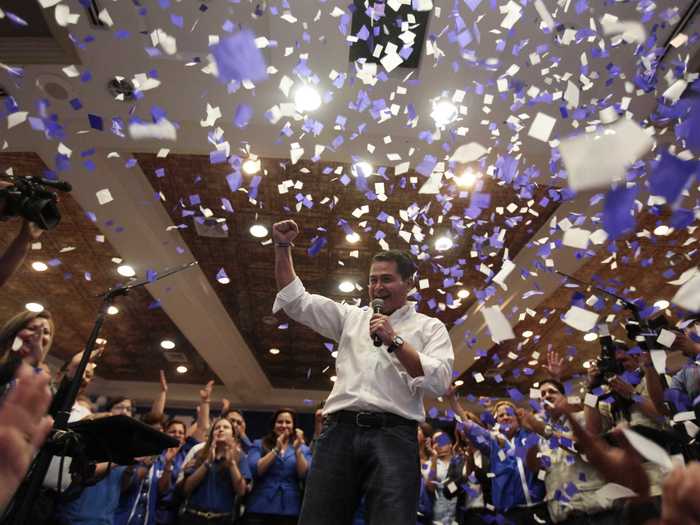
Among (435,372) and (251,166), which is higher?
(251,166)

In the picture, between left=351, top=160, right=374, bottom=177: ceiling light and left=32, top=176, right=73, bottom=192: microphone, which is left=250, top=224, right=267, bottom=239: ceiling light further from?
left=32, top=176, right=73, bottom=192: microphone

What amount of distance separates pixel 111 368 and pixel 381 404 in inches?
377

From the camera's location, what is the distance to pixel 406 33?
3.29 metres

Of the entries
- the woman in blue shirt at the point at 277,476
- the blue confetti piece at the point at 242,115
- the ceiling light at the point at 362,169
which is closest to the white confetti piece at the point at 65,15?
the blue confetti piece at the point at 242,115

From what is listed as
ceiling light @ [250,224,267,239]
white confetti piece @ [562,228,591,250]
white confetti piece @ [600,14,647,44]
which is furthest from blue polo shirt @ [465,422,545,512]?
ceiling light @ [250,224,267,239]

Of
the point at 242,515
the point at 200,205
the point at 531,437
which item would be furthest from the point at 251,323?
the point at 531,437

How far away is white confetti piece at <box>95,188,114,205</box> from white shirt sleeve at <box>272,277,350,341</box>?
336cm

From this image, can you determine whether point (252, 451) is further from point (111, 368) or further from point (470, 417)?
point (111, 368)

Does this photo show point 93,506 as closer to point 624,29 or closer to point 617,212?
point 617,212

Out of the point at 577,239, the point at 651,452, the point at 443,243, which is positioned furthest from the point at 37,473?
the point at 443,243

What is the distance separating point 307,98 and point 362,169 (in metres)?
0.84

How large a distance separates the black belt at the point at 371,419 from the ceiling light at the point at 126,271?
4.86 m

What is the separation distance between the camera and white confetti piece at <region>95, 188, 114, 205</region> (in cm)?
474

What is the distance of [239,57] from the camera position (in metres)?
3.36
